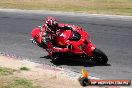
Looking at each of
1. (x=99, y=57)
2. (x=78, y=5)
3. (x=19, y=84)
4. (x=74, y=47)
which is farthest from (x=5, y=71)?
(x=78, y=5)

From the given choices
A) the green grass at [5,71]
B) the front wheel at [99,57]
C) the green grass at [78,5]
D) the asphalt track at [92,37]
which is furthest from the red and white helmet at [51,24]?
the green grass at [78,5]

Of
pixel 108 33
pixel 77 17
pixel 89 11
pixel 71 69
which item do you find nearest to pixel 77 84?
pixel 71 69

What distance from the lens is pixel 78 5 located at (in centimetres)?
3769

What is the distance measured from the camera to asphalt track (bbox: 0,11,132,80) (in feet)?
47.2

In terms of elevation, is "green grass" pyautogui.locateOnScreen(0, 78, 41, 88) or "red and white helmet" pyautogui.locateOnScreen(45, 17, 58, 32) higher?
"red and white helmet" pyautogui.locateOnScreen(45, 17, 58, 32)

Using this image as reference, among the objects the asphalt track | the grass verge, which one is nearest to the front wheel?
the asphalt track

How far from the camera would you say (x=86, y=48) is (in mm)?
14789

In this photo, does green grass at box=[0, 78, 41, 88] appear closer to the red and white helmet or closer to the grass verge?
the grass verge

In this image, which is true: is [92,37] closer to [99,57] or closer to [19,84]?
[99,57]

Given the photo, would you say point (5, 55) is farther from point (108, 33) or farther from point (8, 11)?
point (8, 11)

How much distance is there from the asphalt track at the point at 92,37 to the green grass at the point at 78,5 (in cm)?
297

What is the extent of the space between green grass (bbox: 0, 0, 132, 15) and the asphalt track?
297 cm

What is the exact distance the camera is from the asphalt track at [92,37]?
14.4m

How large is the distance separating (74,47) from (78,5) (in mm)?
23112
